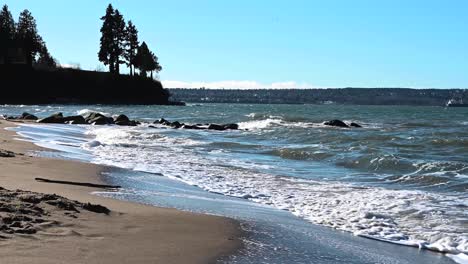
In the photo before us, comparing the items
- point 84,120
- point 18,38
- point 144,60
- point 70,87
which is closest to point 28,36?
point 18,38

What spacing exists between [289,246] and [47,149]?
1166 centimetres

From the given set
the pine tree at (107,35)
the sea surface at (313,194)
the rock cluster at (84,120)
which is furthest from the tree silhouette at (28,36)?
the sea surface at (313,194)

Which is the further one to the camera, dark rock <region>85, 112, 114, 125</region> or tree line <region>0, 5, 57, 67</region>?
tree line <region>0, 5, 57, 67</region>

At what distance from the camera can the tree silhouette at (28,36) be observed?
8775 cm

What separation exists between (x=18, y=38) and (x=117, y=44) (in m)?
15.9

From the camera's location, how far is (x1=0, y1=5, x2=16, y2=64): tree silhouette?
8700 centimetres

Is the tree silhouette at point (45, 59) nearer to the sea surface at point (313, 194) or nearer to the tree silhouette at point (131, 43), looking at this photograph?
the tree silhouette at point (131, 43)

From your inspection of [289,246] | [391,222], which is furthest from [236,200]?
[289,246]

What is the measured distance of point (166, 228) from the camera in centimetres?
637

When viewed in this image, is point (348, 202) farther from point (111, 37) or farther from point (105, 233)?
point (111, 37)

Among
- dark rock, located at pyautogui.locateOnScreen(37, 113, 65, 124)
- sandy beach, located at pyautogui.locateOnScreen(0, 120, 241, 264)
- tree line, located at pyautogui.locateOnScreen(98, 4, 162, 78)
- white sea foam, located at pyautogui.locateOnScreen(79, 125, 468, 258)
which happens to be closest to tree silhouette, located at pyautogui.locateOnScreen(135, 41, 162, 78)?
tree line, located at pyautogui.locateOnScreen(98, 4, 162, 78)

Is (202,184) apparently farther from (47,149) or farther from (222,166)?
(47,149)

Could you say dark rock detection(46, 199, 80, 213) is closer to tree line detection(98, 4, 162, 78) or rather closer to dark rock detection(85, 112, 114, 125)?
dark rock detection(85, 112, 114, 125)

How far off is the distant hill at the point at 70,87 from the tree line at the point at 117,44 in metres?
3.50
